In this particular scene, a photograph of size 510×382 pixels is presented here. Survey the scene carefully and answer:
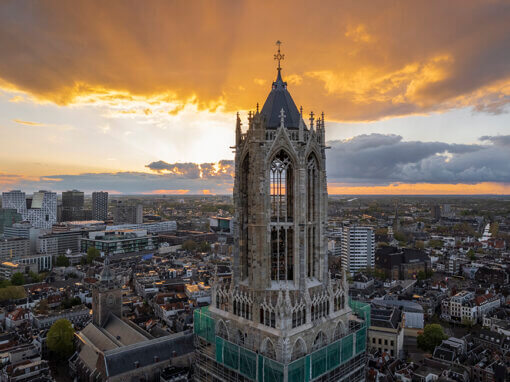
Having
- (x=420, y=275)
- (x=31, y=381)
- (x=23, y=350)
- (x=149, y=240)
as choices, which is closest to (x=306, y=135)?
(x=31, y=381)

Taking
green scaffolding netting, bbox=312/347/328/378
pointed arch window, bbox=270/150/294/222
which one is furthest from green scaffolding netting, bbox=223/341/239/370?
pointed arch window, bbox=270/150/294/222

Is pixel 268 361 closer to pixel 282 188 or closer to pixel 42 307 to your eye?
pixel 282 188

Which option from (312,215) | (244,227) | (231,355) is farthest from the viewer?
(244,227)

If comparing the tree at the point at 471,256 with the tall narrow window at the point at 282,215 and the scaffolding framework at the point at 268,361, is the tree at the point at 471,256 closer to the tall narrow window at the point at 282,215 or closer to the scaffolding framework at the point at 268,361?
the scaffolding framework at the point at 268,361

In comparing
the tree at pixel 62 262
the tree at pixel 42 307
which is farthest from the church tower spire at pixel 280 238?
the tree at pixel 62 262

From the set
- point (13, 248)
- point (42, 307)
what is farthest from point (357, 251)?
point (13, 248)
